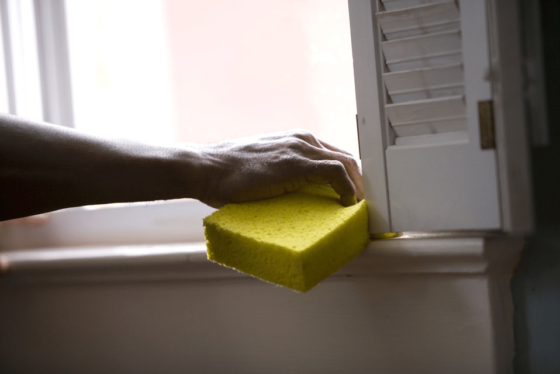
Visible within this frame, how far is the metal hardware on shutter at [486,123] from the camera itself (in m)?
0.47

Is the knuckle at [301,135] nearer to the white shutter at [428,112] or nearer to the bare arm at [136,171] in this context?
the bare arm at [136,171]

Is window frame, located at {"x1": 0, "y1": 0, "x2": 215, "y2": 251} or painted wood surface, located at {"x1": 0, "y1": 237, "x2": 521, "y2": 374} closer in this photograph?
painted wood surface, located at {"x1": 0, "y1": 237, "x2": 521, "y2": 374}

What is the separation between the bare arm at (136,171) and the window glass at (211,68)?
0.17m

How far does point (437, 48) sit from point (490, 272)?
0.96 feet

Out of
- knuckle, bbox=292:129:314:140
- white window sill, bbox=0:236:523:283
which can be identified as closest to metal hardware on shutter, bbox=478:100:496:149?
white window sill, bbox=0:236:523:283

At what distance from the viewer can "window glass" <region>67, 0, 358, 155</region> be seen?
776 millimetres

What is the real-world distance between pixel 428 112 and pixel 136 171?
0.40m

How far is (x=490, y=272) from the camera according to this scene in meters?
0.53

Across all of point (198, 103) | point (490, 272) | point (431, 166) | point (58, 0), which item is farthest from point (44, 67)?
point (490, 272)

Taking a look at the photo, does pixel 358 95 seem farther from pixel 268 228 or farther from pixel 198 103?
pixel 198 103

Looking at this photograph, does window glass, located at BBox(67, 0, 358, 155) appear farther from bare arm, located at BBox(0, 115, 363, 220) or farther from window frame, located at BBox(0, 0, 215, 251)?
bare arm, located at BBox(0, 115, 363, 220)

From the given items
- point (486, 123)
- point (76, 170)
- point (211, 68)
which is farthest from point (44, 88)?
point (486, 123)

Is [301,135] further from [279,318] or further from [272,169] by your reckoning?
[279,318]

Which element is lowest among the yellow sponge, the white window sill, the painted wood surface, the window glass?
the painted wood surface
